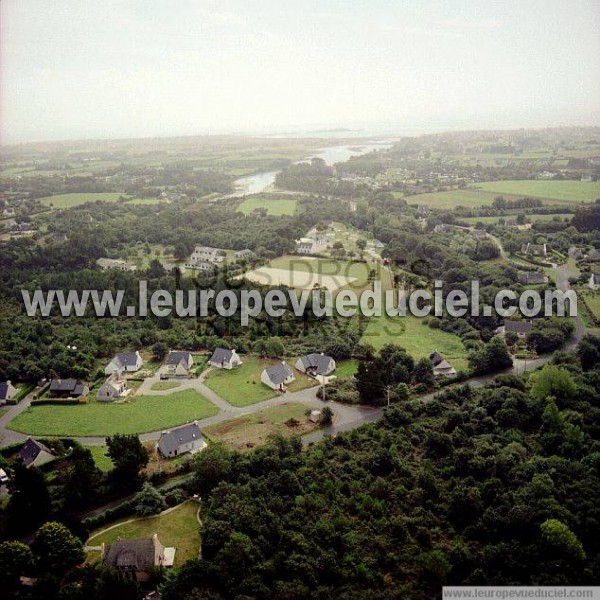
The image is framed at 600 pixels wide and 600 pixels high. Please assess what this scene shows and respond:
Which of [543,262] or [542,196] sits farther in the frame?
[542,196]

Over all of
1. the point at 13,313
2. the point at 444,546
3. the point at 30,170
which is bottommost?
the point at 444,546

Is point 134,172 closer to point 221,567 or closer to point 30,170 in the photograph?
point 30,170

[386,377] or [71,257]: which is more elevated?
[71,257]

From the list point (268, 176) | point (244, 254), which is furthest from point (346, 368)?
point (268, 176)

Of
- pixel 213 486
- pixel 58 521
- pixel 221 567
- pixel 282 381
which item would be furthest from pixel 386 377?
pixel 58 521

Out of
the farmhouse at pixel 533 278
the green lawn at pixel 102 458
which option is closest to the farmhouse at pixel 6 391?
the green lawn at pixel 102 458

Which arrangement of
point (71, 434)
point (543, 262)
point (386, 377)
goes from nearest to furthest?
1. point (71, 434)
2. point (386, 377)
3. point (543, 262)

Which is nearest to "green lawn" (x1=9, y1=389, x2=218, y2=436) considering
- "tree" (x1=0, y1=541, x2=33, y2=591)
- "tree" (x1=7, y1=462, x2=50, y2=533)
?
"tree" (x1=7, y1=462, x2=50, y2=533)
